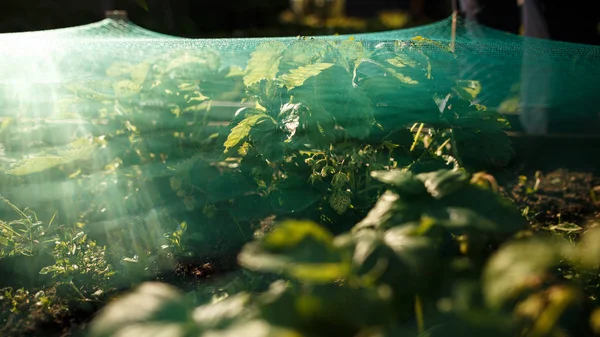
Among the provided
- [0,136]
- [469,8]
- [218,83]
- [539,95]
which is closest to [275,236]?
[218,83]

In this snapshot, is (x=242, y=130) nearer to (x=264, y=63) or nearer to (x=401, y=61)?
(x=264, y=63)

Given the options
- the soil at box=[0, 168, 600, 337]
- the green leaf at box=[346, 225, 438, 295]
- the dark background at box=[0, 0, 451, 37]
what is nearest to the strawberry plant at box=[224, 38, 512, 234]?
the soil at box=[0, 168, 600, 337]

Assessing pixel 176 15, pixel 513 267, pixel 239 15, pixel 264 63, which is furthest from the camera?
pixel 239 15

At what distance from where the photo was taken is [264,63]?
1711mm

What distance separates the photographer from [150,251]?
5.90 ft

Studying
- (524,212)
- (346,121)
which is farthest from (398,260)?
(524,212)

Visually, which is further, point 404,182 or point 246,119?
point 246,119

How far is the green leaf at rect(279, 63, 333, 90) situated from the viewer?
5.13ft

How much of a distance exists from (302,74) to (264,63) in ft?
0.62

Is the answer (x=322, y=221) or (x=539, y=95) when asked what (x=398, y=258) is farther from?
(x=539, y=95)

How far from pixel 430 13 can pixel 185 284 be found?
11.0 metres

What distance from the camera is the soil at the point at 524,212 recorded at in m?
1.45

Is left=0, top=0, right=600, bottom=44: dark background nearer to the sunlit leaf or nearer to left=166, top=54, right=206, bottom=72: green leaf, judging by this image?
left=166, top=54, right=206, bottom=72: green leaf

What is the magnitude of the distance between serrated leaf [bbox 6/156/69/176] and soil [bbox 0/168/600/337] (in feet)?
1.67
